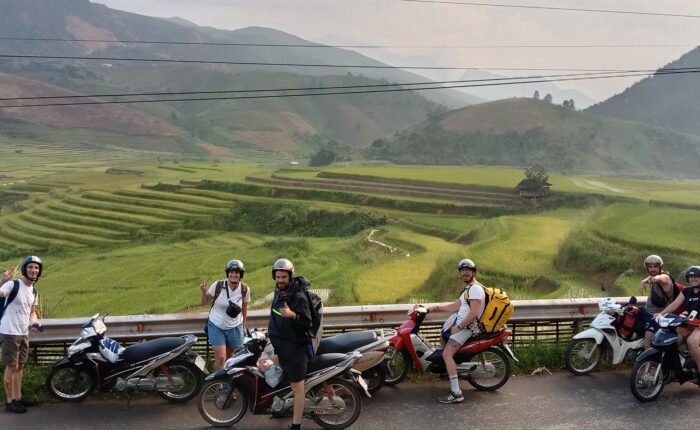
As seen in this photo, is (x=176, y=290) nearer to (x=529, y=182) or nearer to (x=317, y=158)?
(x=529, y=182)

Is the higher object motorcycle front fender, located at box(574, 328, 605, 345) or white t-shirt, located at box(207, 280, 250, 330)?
white t-shirt, located at box(207, 280, 250, 330)

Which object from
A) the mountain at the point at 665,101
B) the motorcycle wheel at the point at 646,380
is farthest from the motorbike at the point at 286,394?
the mountain at the point at 665,101

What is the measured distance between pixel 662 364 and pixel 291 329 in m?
3.57

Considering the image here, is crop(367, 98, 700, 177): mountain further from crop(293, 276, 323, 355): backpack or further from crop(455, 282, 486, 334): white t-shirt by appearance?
crop(293, 276, 323, 355): backpack

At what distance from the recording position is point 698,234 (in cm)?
1888

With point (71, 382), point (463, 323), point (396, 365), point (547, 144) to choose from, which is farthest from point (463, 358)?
point (547, 144)

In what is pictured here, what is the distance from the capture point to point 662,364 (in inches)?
214

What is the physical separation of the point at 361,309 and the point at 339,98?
176970 mm

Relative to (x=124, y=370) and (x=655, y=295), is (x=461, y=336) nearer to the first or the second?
(x=655, y=295)

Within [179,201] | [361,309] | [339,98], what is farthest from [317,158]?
[339,98]

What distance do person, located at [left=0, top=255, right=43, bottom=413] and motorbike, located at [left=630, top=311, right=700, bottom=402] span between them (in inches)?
223

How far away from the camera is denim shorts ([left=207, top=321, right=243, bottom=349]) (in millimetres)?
5727

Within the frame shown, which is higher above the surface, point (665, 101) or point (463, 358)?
point (665, 101)

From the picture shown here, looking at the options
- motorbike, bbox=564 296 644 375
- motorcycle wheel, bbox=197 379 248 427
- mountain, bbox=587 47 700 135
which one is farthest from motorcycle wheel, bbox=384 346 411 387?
mountain, bbox=587 47 700 135
